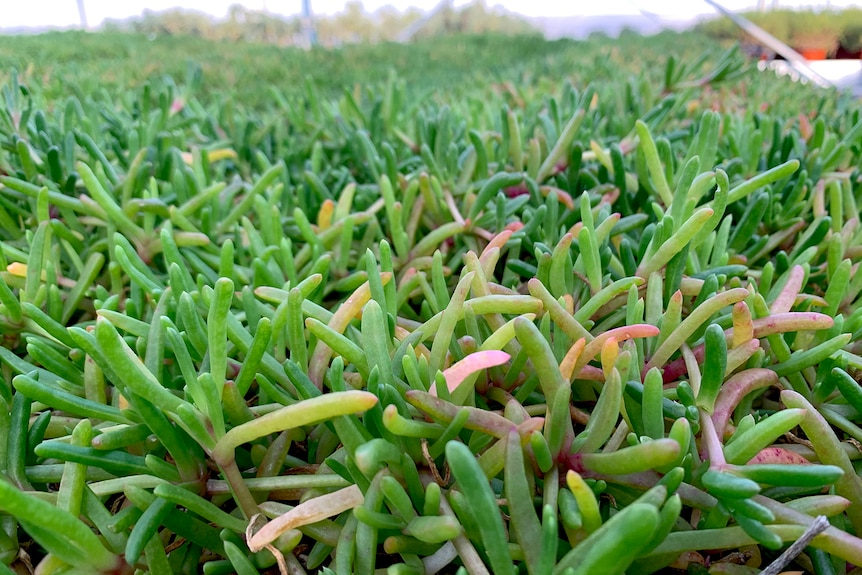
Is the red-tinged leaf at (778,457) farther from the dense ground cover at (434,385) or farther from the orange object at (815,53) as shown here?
the orange object at (815,53)

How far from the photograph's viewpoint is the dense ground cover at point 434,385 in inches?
15.1

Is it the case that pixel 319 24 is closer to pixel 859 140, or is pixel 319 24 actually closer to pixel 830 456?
pixel 859 140

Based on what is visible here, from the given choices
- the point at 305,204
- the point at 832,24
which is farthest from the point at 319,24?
the point at 305,204

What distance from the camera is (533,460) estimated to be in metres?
0.43

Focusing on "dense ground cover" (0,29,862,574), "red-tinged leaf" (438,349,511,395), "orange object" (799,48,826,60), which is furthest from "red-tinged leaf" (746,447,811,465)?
"orange object" (799,48,826,60)

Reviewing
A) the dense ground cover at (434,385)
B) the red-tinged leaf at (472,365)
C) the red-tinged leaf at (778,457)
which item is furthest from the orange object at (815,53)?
the red-tinged leaf at (472,365)

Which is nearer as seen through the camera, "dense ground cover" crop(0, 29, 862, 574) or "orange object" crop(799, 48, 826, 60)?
"dense ground cover" crop(0, 29, 862, 574)

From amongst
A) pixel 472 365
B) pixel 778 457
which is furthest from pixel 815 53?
pixel 472 365

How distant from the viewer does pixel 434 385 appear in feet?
1.46

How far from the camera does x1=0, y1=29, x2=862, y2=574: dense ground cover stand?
1.26 ft

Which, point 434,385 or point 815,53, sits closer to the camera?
point 434,385

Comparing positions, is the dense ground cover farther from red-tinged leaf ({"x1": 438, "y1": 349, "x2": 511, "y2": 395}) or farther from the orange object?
the orange object

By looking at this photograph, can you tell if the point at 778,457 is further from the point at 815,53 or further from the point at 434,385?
the point at 815,53

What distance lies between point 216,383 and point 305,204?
1.77ft
